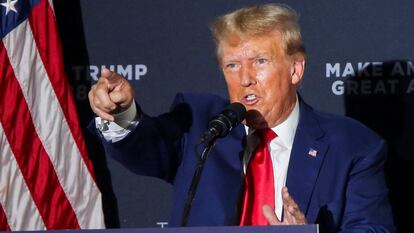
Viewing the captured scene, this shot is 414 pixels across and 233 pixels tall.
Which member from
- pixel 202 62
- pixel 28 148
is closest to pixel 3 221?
pixel 28 148

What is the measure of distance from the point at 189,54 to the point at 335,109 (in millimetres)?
571

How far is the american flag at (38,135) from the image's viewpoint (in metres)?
3.83

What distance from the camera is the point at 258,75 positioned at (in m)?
3.10

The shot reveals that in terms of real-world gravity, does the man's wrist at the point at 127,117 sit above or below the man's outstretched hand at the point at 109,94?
below

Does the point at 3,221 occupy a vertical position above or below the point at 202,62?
below

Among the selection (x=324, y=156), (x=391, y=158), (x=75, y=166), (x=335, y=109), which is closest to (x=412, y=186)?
(x=391, y=158)

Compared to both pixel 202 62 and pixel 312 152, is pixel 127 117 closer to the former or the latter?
pixel 312 152

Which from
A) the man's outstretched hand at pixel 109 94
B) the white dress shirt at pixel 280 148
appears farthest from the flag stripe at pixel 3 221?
the man's outstretched hand at pixel 109 94

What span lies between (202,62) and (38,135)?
0.65 metres

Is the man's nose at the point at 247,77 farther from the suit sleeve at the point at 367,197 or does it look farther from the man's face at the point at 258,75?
the suit sleeve at the point at 367,197

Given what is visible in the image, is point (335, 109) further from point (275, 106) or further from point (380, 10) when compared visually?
point (275, 106)

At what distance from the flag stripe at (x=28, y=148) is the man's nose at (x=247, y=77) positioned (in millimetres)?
1050

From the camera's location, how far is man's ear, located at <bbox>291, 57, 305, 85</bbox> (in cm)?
317

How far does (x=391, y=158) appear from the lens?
388 centimetres
